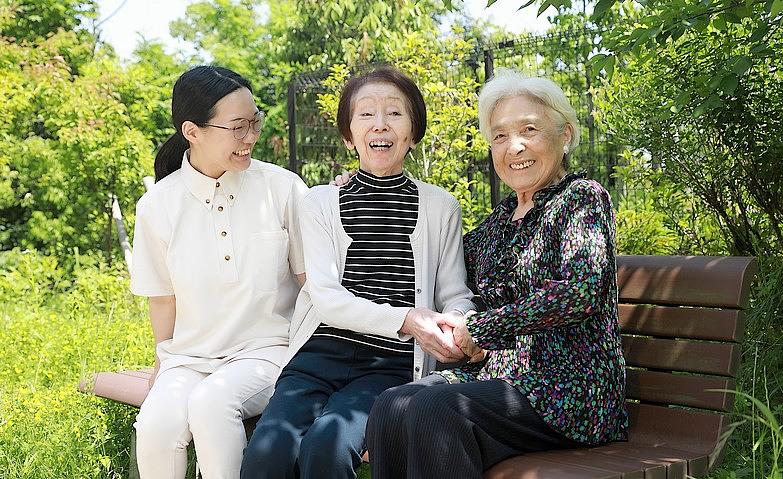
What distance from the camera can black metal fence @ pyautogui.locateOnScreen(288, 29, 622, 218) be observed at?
7.62 meters

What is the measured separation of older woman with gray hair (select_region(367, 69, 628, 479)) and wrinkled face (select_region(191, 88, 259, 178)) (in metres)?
0.88

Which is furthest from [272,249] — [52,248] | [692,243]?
[52,248]

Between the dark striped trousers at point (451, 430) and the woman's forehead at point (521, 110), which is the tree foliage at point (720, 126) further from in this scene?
the dark striped trousers at point (451, 430)

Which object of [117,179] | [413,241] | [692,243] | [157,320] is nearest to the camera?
[413,241]

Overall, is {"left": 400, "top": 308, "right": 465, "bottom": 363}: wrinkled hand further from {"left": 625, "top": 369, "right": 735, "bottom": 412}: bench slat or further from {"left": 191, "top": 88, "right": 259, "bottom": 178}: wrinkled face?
{"left": 191, "top": 88, "right": 259, "bottom": 178}: wrinkled face

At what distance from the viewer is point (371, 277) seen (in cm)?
322

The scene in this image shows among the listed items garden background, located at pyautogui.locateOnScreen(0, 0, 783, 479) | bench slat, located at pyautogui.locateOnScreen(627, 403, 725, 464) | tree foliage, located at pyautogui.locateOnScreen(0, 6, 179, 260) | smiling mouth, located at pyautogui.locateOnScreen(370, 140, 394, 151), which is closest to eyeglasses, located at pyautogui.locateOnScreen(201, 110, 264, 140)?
smiling mouth, located at pyautogui.locateOnScreen(370, 140, 394, 151)

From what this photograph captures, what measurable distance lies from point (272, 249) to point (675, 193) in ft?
8.22

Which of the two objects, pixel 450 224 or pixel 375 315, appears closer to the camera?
pixel 375 315

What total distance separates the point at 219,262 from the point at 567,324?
125cm

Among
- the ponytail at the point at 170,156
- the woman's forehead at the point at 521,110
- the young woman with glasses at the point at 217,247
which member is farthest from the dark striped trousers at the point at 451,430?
the ponytail at the point at 170,156

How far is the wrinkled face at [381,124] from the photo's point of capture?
3256 millimetres

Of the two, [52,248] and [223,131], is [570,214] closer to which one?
[223,131]

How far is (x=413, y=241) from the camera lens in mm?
3230
